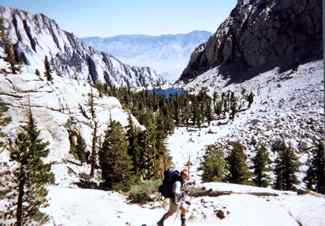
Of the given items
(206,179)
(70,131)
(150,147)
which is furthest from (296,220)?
(70,131)

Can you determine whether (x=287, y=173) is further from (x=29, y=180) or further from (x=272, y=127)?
(x=29, y=180)

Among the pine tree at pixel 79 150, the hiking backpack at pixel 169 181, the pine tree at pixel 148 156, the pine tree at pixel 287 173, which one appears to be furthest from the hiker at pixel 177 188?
the pine tree at pixel 287 173

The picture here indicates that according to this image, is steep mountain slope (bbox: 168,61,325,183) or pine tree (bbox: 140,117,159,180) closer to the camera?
pine tree (bbox: 140,117,159,180)

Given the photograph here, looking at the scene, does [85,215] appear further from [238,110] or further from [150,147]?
[238,110]

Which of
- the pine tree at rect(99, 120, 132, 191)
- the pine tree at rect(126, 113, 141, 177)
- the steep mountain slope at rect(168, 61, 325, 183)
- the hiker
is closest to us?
the hiker

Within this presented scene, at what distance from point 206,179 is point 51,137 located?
22.0 meters

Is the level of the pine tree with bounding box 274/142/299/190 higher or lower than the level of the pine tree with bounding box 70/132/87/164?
lower

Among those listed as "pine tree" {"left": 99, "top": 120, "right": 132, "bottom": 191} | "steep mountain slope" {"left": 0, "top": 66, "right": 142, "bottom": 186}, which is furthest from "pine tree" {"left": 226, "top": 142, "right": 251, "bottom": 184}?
"steep mountain slope" {"left": 0, "top": 66, "right": 142, "bottom": 186}

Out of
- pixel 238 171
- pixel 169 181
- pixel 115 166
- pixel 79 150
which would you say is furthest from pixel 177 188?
pixel 79 150

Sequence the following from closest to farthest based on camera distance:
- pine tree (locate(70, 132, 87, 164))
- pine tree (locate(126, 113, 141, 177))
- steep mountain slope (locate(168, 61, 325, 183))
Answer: pine tree (locate(70, 132, 87, 164)), pine tree (locate(126, 113, 141, 177)), steep mountain slope (locate(168, 61, 325, 183))

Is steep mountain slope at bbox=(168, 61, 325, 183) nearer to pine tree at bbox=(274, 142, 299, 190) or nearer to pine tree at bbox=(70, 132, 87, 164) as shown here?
pine tree at bbox=(274, 142, 299, 190)

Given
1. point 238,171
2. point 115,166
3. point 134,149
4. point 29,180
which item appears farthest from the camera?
point 134,149

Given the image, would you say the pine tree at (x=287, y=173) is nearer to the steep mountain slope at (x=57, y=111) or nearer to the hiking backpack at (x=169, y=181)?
the steep mountain slope at (x=57, y=111)

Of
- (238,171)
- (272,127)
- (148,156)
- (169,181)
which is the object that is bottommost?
(272,127)
